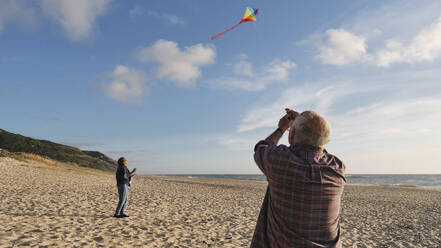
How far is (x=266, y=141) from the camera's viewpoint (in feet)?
6.14

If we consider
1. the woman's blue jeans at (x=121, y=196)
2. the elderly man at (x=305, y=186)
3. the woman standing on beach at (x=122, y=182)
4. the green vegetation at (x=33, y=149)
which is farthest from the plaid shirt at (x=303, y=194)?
the green vegetation at (x=33, y=149)

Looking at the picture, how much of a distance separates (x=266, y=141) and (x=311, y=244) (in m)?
0.72

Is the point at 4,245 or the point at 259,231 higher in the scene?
the point at 259,231

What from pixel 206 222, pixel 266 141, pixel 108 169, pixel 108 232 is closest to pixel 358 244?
pixel 206 222

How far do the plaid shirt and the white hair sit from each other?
0.05 meters

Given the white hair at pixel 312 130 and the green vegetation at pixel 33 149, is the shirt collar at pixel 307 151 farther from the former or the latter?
the green vegetation at pixel 33 149

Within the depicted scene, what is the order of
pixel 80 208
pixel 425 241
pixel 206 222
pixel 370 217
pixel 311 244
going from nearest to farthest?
pixel 311 244, pixel 425 241, pixel 206 222, pixel 80 208, pixel 370 217

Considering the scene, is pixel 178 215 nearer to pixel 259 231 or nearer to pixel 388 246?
pixel 388 246

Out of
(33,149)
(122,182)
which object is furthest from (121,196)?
(33,149)

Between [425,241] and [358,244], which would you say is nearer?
[358,244]

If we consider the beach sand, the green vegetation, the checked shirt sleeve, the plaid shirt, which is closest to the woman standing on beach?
the beach sand

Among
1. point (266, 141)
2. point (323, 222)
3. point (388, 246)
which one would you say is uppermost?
point (266, 141)

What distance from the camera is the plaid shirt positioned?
5.25 ft

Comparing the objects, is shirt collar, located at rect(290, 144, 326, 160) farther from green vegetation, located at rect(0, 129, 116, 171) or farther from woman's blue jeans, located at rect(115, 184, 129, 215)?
green vegetation, located at rect(0, 129, 116, 171)
